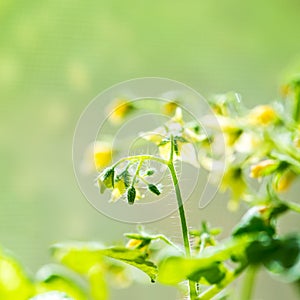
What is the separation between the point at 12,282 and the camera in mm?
556

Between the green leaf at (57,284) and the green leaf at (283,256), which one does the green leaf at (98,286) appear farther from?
the green leaf at (283,256)

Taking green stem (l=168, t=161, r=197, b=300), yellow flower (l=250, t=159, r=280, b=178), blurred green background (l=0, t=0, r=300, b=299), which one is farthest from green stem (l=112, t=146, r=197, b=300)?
blurred green background (l=0, t=0, r=300, b=299)

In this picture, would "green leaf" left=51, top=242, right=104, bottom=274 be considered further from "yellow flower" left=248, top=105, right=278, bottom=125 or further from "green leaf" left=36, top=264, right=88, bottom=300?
"yellow flower" left=248, top=105, right=278, bottom=125

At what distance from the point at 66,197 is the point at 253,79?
0.34 metres

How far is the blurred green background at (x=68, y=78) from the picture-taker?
37.2 inches

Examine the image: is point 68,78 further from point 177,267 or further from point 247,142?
point 177,267

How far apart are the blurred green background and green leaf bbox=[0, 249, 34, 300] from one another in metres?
0.38

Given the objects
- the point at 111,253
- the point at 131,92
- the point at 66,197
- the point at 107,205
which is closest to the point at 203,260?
the point at 111,253

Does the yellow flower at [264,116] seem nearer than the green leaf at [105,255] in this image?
No

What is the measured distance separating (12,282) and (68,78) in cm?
46

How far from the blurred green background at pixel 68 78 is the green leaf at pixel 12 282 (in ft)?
1.23

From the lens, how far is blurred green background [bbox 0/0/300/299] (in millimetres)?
945

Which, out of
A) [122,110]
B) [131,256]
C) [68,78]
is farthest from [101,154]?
[68,78]

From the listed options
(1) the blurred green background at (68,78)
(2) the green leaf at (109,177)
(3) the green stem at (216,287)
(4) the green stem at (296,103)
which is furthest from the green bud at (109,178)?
(1) the blurred green background at (68,78)
